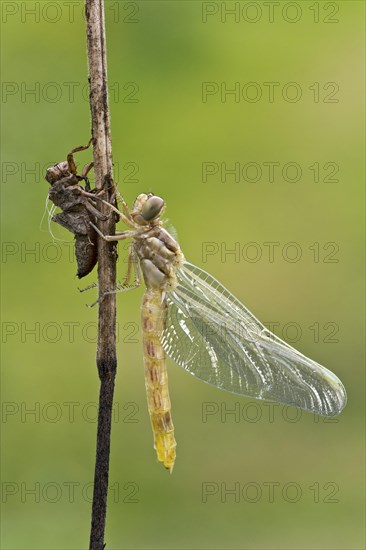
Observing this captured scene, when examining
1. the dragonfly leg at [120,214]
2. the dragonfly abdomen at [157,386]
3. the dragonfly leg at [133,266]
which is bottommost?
the dragonfly abdomen at [157,386]

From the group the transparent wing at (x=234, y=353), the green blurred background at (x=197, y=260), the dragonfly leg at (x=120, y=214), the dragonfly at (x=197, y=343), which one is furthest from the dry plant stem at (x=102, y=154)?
the green blurred background at (x=197, y=260)

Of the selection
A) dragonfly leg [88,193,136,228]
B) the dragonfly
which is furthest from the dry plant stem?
the dragonfly

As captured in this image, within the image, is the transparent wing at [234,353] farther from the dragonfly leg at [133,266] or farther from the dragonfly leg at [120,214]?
the dragonfly leg at [120,214]

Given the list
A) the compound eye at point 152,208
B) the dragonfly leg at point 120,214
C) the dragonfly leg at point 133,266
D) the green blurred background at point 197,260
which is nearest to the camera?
the dragonfly leg at point 120,214

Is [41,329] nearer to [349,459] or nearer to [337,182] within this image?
[349,459]

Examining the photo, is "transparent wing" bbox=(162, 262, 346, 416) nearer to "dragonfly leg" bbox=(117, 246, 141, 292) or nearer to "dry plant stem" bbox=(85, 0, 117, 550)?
"dragonfly leg" bbox=(117, 246, 141, 292)

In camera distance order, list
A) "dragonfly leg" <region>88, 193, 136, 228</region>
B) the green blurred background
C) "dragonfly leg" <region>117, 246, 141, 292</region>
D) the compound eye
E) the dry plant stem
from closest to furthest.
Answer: the dry plant stem < "dragonfly leg" <region>88, 193, 136, 228</region> < the compound eye < "dragonfly leg" <region>117, 246, 141, 292</region> < the green blurred background

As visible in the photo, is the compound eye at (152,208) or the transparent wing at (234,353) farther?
the transparent wing at (234,353)

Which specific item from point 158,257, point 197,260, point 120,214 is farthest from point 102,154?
point 197,260

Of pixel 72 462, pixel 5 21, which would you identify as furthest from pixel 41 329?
pixel 5 21

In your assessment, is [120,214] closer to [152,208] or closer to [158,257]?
[152,208]
